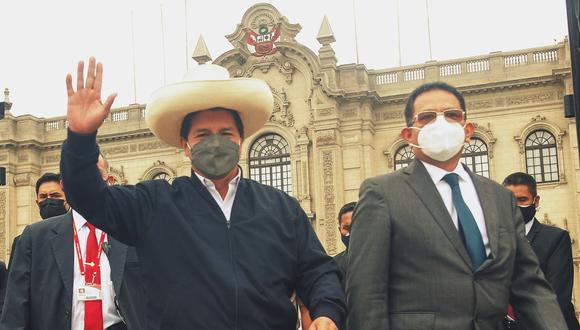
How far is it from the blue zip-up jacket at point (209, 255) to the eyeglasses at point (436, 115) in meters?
0.87

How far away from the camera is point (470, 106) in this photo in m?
29.0

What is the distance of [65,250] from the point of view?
5035 mm

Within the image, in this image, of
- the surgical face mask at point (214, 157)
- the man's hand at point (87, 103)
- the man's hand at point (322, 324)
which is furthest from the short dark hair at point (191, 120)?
the man's hand at point (322, 324)

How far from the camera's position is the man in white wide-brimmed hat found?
333 cm

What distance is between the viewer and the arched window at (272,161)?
30453mm

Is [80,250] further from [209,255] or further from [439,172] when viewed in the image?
[439,172]

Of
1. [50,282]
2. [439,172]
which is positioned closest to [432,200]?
[439,172]

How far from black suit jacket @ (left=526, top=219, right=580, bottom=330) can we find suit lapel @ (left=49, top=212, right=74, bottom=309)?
3.70 meters

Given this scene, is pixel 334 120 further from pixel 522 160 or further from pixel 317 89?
pixel 522 160

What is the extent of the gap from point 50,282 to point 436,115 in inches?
99.8

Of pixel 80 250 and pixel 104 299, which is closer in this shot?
pixel 104 299

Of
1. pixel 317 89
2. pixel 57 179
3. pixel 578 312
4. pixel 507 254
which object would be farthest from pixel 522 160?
pixel 507 254

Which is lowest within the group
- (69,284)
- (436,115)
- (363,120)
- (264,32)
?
(69,284)

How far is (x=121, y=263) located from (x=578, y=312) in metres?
23.4
